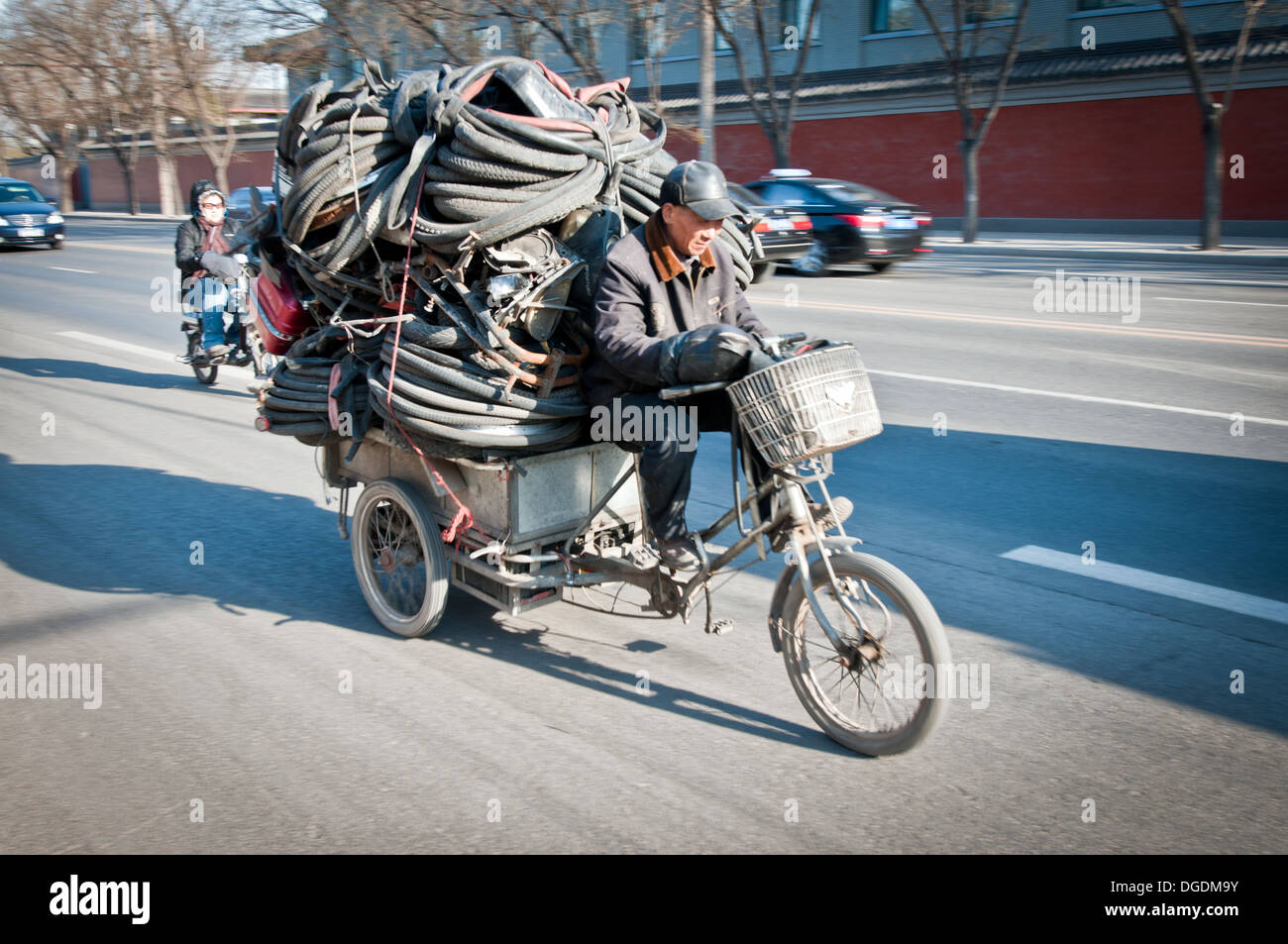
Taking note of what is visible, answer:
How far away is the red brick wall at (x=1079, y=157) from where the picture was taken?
2702 centimetres

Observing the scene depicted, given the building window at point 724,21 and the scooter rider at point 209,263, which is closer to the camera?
the scooter rider at point 209,263

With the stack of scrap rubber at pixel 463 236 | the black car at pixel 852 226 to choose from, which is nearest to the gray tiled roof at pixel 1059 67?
the black car at pixel 852 226

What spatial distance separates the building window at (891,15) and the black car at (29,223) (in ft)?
81.6

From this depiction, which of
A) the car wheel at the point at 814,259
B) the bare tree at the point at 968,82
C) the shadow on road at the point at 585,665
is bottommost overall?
the shadow on road at the point at 585,665

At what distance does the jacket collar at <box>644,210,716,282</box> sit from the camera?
4.07m

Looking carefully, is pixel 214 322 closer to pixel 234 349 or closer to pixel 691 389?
pixel 234 349

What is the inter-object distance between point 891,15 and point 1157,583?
3414cm

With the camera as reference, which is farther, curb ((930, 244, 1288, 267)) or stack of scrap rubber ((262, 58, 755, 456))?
curb ((930, 244, 1288, 267))

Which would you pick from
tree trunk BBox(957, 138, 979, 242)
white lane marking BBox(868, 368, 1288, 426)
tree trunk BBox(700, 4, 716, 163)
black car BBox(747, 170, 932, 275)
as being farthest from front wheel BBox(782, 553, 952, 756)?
tree trunk BBox(957, 138, 979, 242)

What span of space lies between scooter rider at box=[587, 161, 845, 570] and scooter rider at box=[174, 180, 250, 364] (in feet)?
23.4

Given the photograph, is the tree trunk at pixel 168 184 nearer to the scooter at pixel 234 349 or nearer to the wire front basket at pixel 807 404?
the scooter at pixel 234 349

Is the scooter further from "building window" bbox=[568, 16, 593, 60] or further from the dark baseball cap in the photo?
"building window" bbox=[568, 16, 593, 60]

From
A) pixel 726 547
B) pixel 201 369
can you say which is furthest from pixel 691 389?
pixel 201 369

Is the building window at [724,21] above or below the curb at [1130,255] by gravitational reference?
above
